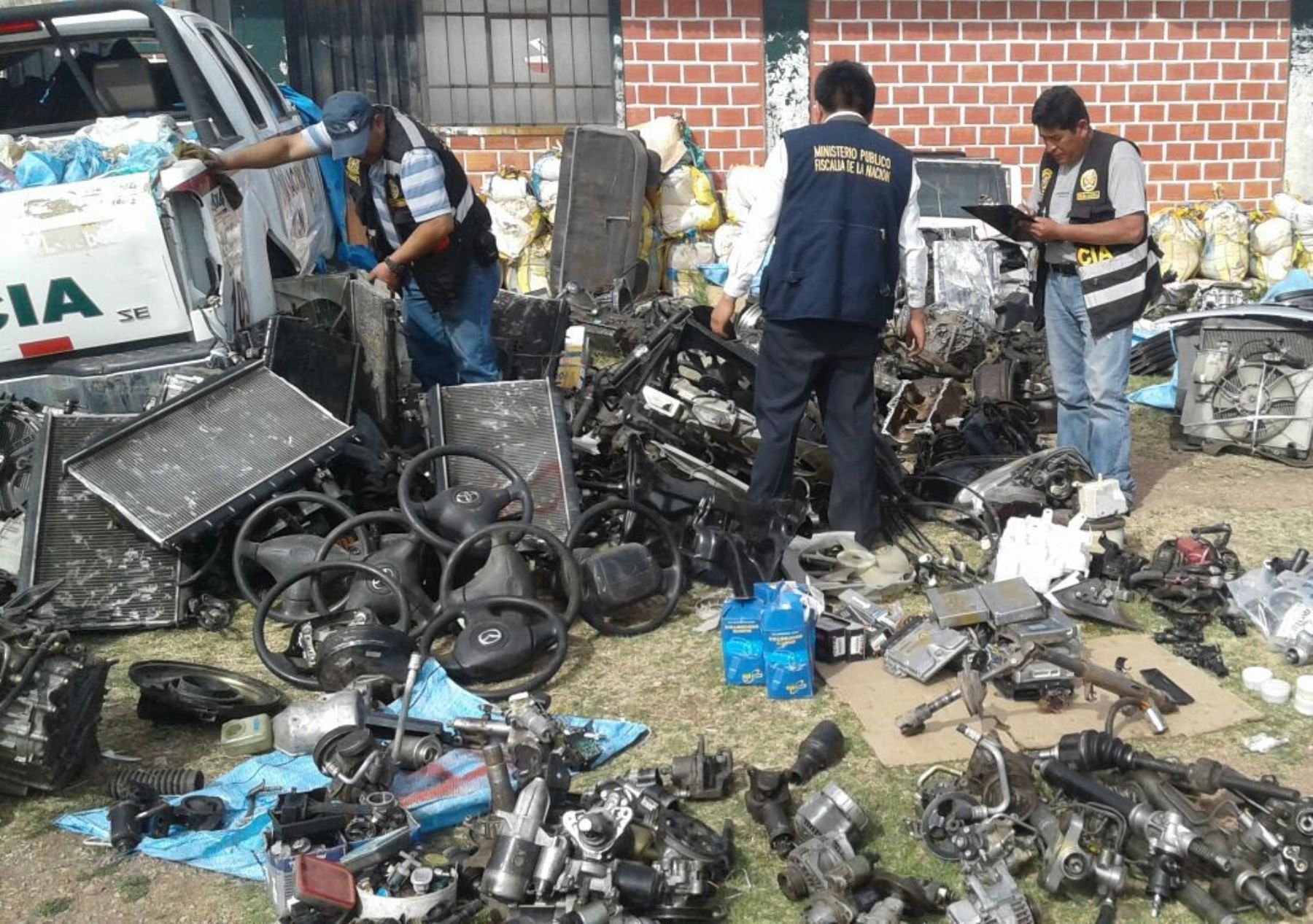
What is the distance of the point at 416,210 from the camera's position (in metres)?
6.08

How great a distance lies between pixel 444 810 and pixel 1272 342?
17.9 feet

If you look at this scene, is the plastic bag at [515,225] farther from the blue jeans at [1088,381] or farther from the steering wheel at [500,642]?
the steering wheel at [500,642]

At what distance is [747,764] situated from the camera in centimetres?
388

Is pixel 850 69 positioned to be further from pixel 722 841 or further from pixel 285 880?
pixel 285 880

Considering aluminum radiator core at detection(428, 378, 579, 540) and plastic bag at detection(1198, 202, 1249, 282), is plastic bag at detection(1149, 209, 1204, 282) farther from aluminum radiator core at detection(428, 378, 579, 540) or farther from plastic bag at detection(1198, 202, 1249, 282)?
aluminum radiator core at detection(428, 378, 579, 540)

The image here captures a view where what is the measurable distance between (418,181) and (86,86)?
2452 mm

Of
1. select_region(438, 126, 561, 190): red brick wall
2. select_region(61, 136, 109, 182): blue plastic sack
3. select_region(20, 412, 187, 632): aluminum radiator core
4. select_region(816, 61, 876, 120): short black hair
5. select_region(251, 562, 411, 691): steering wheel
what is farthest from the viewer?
select_region(438, 126, 561, 190): red brick wall

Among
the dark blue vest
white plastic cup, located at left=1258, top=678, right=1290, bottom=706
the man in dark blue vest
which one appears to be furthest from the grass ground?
the dark blue vest

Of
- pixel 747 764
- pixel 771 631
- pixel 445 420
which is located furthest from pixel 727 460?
pixel 747 764

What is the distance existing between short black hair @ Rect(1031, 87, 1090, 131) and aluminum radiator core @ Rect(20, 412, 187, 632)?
4.22 metres

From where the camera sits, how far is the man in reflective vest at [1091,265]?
5.59 m

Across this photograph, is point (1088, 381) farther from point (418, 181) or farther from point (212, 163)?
point (212, 163)

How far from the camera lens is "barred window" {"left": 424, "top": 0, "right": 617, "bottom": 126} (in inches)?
444

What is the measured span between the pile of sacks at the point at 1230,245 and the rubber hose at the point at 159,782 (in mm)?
9892
